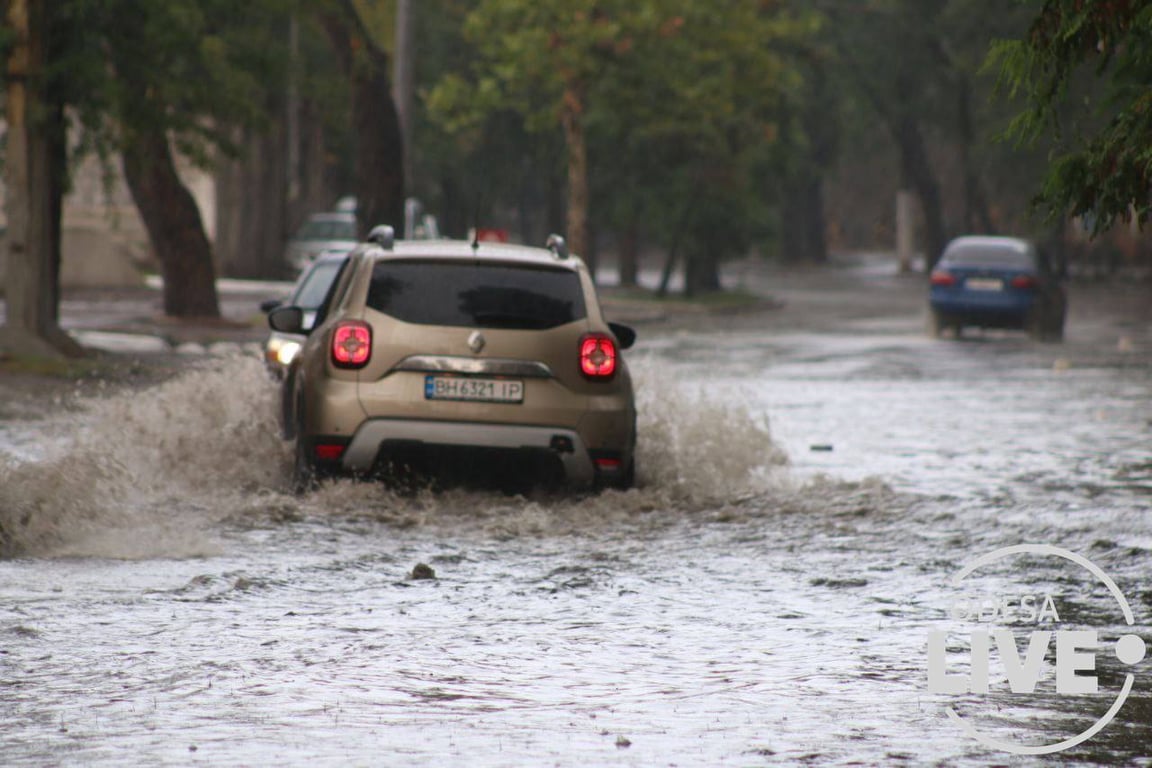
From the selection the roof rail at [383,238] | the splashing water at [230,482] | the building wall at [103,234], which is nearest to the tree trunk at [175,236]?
the building wall at [103,234]

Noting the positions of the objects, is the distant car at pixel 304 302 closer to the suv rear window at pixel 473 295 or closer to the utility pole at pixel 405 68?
the suv rear window at pixel 473 295

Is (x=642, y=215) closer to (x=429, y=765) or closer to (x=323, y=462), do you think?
(x=323, y=462)

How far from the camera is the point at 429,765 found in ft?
19.8

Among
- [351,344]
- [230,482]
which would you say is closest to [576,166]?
[230,482]

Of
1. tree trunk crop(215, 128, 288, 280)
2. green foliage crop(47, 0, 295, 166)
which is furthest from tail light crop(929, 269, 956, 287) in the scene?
tree trunk crop(215, 128, 288, 280)

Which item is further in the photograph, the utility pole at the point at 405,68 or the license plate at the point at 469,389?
the utility pole at the point at 405,68

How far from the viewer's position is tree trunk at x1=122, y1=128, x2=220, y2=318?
101ft

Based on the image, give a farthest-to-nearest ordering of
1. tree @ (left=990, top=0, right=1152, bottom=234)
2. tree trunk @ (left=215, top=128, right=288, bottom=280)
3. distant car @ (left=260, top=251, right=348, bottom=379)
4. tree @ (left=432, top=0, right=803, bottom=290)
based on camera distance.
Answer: tree trunk @ (left=215, top=128, right=288, bottom=280) → tree @ (left=432, top=0, right=803, bottom=290) → distant car @ (left=260, top=251, right=348, bottom=379) → tree @ (left=990, top=0, right=1152, bottom=234)

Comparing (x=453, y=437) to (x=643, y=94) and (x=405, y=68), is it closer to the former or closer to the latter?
(x=405, y=68)

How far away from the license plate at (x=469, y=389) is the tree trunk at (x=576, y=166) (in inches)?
1419

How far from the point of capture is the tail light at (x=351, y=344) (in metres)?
12.0

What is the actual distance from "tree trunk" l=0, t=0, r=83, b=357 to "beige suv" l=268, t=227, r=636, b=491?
33.9 ft

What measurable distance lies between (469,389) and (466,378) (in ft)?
0.21

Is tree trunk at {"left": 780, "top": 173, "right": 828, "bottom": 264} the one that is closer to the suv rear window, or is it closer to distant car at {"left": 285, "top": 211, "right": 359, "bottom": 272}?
distant car at {"left": 285, "top": 211, "right": 359, "bottom": 272}
